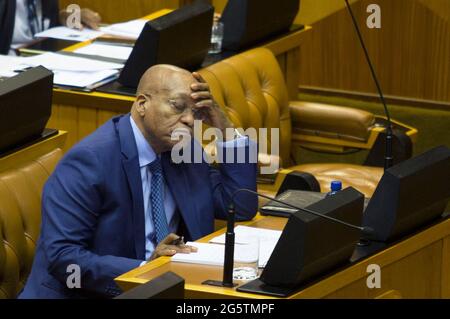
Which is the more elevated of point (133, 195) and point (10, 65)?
point (10, 65)

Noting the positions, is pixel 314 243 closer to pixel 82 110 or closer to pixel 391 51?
pixel 82 110

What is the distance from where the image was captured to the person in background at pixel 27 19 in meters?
5.86

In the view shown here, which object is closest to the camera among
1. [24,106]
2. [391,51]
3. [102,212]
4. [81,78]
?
[102,212]

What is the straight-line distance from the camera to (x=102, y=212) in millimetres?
3689

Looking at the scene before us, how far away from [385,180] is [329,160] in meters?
3.10

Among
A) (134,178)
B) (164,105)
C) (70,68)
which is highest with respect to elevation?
(164,105)

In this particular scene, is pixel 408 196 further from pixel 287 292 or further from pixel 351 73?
pixel 351 73

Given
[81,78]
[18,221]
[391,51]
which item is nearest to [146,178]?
[18,221]

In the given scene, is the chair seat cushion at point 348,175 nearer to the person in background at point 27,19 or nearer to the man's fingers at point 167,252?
the person in background at point 27,19

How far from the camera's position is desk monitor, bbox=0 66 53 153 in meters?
3.90

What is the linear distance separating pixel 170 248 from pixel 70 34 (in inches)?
103

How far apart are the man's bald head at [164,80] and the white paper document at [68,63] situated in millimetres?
1419

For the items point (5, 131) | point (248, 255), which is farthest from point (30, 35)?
point (248, 255)
